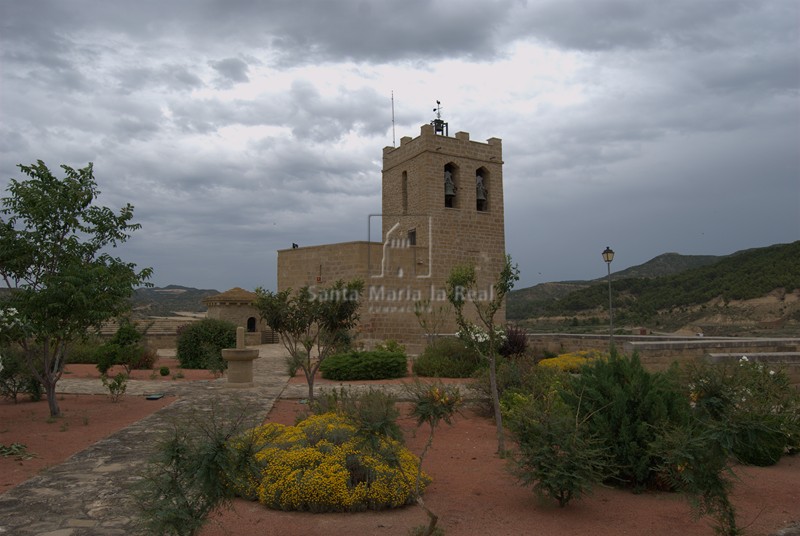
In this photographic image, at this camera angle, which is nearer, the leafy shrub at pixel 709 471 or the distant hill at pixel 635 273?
the leafy shrub at pixel 709 471

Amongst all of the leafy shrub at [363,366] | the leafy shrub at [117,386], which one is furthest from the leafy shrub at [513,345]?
the leafy shrub at [117,386]

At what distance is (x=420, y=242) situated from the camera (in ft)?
76.5

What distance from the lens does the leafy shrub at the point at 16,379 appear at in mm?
10727

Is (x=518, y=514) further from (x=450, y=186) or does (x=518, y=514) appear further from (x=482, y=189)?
(x=482, y=189)

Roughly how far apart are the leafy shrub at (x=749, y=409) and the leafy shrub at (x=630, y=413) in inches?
10.7

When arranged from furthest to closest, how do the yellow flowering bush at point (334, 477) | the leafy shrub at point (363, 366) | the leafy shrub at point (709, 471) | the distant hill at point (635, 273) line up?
the distant hill at point (635, 273), the leafy shrub at point (363, 366), the yellow flowering bush at point (334, 477), the leafy shrub at point (709, 471)

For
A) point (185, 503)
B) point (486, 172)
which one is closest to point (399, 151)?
point (486, 172)

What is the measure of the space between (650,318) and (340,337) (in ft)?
92.4

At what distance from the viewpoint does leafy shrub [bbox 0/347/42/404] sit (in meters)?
10.7

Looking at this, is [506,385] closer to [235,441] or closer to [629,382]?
[629,382]

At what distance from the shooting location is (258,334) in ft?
85.8

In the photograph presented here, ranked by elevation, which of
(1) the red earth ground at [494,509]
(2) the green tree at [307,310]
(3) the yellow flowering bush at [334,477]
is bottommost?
(1) the red earth ground at [494,509]

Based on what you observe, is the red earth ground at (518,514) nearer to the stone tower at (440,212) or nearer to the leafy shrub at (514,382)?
the leafy shrub at (514,382)

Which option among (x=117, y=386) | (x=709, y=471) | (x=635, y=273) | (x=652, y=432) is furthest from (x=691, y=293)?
(x=709, y=471)
